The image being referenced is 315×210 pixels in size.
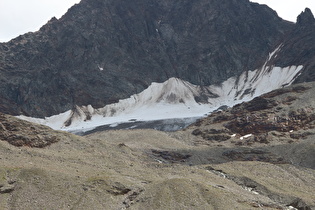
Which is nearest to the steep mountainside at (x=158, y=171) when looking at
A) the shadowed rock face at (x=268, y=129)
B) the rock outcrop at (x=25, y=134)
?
the rock outcrop at (x=25, y=134)

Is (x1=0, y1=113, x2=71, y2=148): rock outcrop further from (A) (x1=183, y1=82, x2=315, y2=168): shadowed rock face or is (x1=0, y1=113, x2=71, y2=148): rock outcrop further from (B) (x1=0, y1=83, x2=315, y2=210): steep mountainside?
(A) (x1=183, y1=82, x2=315, y2=168): shadowed rock face

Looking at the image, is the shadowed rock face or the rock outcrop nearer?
the rock outcrop

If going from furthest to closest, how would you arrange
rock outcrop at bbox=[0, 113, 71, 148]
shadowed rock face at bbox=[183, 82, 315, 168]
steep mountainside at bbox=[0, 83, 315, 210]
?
shadowed rock face at bbox=[183, 82, 315, 168] → rock outcrop at bbox=[0, 113, 71, 148] → steep mountainside at bbox=[0, 83, 315, 210]

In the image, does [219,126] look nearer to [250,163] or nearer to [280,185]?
[250,163]

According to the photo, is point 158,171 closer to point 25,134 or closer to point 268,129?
point 25,134

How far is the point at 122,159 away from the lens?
84.9m

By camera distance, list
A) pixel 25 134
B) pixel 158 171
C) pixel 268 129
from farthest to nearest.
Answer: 1. pixel 268 129
2. pixel 25 134
3. pixel 158 171

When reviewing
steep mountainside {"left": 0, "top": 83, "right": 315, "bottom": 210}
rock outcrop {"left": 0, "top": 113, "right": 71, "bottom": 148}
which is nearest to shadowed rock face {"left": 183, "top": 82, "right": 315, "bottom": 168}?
steep mountainside {"left": 0, "top": 83, "right": 315, "bottom": 210}

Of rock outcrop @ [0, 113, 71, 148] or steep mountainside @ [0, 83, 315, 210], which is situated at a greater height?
rock outcrop @ [0, 113, 71, 148]

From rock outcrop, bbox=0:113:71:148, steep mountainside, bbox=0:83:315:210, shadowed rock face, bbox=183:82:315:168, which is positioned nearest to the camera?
steep mountainside, bbox=0:83:315:210

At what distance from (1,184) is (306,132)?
98.2m

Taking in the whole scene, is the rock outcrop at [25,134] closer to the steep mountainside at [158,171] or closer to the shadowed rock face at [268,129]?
the steep mountainside at [158,171]

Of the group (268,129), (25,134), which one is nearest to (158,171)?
(25,134)

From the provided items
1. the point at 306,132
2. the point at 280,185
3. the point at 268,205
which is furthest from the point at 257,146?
the point at 268,205
